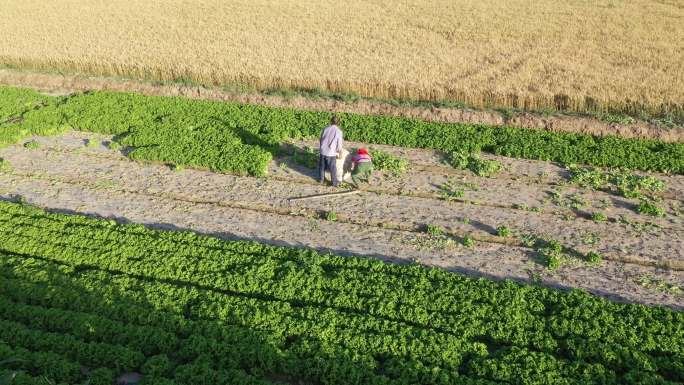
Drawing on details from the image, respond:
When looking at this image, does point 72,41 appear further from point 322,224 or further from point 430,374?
point 430,374

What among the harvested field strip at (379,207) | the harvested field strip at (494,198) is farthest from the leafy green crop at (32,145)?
the harvested field strip at (494,198)

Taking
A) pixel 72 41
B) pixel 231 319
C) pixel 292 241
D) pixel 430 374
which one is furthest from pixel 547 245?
pixel 72 41

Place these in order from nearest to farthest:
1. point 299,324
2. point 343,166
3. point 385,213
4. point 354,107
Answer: point 299,324 → point 385,213 → point 343,166 → point 354,107

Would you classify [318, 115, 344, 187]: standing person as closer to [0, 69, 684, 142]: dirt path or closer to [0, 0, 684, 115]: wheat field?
[0, 69, 684, 142]: dirt path

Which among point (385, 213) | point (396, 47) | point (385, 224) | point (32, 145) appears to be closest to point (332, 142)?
point (385, 213)

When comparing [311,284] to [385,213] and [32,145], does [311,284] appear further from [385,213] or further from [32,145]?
[32,145]
